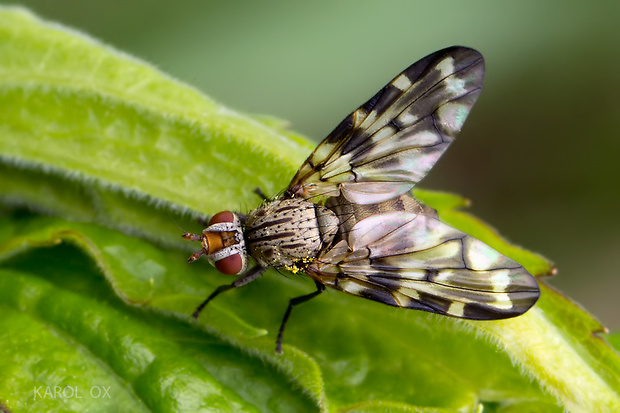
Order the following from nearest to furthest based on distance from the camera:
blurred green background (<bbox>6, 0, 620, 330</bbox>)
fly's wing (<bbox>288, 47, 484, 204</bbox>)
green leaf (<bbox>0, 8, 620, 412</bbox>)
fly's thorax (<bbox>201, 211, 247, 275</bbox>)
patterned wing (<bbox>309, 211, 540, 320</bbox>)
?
green leaf (<bbox>0, 8, 620, 412</bbox>), patterned wing (<bbox>309, 211, 540, 320</bbox>), fly's thorax (<bbox>201, 211, 247, 275</bbox>), fly's wing (<bbox>288, 47, 484, 204</bbox>), blurred green background (<bbox>6, 0, 620, 330</bbox>)

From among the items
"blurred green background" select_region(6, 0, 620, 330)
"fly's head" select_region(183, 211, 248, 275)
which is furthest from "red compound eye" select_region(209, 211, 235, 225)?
"blurred green background" select_region(6, 0, 620, 330)

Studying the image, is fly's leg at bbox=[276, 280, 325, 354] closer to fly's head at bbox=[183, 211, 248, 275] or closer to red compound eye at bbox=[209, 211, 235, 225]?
fly's head at bbox=[183, 211, 248, 275]

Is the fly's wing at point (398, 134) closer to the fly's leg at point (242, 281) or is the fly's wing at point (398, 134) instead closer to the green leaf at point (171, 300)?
the green leaf at point (171, 300)

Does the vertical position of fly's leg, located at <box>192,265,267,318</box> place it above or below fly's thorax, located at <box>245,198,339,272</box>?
below

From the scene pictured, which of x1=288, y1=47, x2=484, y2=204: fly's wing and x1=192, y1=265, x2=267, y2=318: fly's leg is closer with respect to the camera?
x1=192, y1=265, x2=267, y2=318: fly's leg

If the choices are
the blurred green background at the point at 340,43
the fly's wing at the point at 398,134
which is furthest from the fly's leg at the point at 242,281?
the blurred green background at the point at 340,43

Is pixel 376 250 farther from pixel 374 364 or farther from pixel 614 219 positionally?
pixel 614 219

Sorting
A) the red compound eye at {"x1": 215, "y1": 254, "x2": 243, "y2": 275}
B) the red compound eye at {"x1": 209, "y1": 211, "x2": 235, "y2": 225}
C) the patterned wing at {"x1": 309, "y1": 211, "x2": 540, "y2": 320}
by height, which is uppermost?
the patterned wing at {"x1": 309, "y1": 211, "x2": 540, "y2": 320}
